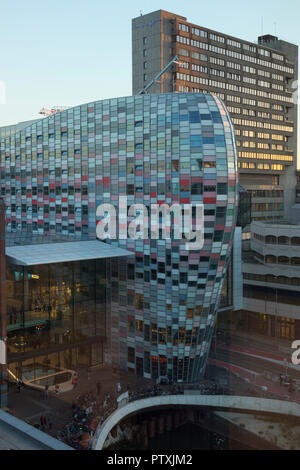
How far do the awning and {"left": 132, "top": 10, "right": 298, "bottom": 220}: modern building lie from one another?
277ft

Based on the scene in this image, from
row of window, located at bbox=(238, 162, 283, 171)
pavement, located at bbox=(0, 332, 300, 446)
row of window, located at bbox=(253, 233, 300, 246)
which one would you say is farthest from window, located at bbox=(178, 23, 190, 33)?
pavement, located at bbox=(0, 332, 300, 446)

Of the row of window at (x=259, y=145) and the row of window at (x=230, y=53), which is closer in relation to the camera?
the row of window at (x=230, y=53)

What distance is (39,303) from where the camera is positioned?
66062 millimetres

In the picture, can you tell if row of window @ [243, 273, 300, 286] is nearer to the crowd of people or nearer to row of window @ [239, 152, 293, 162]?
the crowd of people

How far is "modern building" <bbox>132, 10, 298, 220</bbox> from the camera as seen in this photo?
148 meters

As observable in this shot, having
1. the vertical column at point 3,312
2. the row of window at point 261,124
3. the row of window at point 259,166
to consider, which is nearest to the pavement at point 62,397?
the vertical column at point 3,312

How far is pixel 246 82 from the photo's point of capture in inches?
6983

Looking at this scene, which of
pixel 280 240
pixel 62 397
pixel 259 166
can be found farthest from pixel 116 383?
pixel 259 166

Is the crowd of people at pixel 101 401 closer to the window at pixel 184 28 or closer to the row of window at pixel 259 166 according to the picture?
→ the window at pixel 184 28

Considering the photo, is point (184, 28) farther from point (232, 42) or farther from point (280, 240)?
point (280, 240)

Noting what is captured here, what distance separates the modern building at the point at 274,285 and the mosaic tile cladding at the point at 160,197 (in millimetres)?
27494

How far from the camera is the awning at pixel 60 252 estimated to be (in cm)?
6300

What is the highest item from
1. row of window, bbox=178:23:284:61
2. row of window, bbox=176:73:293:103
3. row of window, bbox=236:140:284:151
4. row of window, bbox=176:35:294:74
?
row of window, bbox=178:23:284:61
